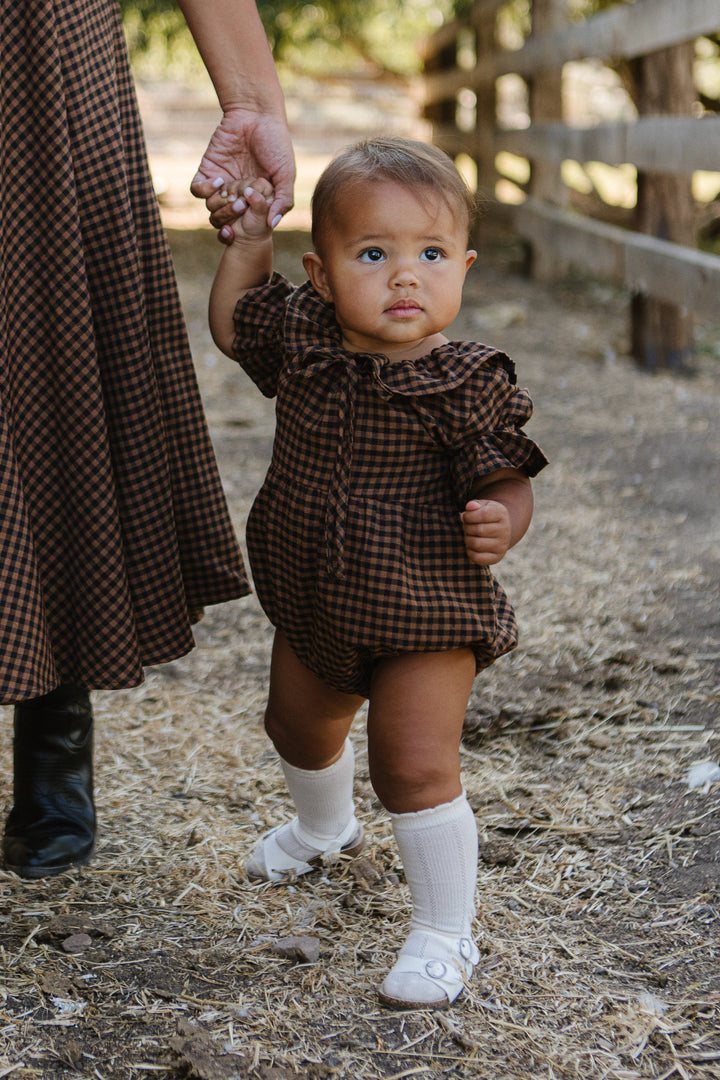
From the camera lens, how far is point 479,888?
178 cm

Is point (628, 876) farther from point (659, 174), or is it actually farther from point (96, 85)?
point (659, 174)

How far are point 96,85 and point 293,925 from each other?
1.16 metres

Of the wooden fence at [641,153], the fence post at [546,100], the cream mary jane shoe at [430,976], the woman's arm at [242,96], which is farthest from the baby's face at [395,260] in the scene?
the fence post at [546,100]

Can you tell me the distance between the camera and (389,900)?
1740 millimetres

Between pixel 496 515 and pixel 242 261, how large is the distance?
20.2 inches

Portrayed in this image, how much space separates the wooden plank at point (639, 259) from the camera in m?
4.16

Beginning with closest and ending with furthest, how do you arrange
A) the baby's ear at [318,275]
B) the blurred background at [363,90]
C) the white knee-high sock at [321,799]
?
the baby's ear at [318,275] → the white knee-high sock at [321,799] → the blurred background at [363,90]

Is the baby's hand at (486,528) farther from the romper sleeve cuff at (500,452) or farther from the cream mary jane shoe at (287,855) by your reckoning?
the cream mary jane shoe at (287,855)

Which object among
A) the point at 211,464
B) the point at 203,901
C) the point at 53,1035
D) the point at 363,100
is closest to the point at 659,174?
the point at 211,464

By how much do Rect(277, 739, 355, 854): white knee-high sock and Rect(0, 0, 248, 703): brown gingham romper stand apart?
0.84 feet

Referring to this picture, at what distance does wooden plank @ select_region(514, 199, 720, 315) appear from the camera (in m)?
4.16

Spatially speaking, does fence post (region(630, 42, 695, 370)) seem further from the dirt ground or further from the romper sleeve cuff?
the romper sleeve cuff

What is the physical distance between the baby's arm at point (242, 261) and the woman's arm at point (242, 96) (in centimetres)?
4

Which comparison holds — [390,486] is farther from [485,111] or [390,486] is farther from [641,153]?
[485,111]
